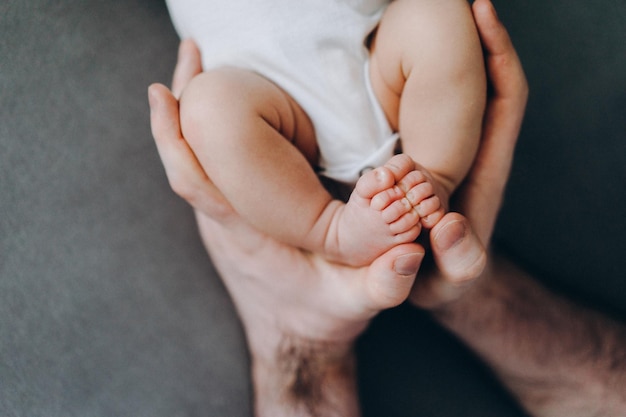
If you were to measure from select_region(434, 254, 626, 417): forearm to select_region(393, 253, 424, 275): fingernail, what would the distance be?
353 mm

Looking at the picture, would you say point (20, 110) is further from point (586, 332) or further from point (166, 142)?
point (586, 332)

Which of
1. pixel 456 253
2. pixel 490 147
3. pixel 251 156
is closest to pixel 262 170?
pixel 251 156

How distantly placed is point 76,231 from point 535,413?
834 millimetres

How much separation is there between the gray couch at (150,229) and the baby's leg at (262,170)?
0.30m

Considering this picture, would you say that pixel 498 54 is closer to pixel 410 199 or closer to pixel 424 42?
pixel 424 42

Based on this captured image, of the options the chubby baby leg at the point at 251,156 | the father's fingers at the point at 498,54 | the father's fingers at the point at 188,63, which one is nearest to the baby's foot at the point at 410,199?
the chubby baby leg at the point at 251,156

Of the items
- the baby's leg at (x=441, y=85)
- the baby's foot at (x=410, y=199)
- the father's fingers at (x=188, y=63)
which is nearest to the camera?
the baby's foot at (x=410, y=199)

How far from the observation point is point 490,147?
2.56 feet

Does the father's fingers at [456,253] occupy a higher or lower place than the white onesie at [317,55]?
lower

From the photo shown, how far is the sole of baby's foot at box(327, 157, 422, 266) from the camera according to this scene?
55 centimetres

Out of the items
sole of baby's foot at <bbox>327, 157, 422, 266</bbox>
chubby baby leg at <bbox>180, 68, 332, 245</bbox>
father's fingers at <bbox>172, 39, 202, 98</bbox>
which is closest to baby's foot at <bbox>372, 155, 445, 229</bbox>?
sole of baby's foot at <bbox>327, 157, 422, 266</bbox>

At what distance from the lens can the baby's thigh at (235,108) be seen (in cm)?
63

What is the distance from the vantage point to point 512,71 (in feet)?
2.40

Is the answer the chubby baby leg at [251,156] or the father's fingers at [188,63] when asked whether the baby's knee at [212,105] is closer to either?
the chubby baby leg at [251,156]
